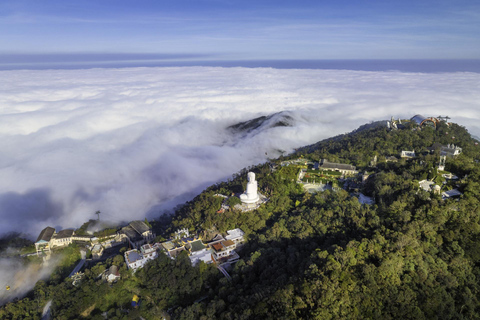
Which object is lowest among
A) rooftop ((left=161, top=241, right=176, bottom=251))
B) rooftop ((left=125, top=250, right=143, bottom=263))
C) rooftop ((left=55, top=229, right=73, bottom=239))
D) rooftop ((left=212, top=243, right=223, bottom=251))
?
rooftop ((left=55, top=229, right=73, bottom=239))

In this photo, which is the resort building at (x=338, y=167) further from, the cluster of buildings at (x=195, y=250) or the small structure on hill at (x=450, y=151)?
the cluster of buildings at (x=195, y=250)

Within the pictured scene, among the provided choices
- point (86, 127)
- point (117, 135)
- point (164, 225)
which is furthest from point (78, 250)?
point (86, 127)

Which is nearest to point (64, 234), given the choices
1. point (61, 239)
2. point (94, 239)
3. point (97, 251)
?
point (61, 239)

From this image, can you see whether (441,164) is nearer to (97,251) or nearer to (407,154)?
(407,154)

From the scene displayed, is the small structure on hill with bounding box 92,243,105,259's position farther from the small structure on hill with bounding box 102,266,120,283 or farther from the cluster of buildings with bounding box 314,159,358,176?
the cluster of buildings with bounding box 314,159,358,176

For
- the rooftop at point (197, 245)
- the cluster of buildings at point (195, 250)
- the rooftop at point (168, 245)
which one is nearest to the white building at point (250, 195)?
the cluster of buildings at point (195, 250)

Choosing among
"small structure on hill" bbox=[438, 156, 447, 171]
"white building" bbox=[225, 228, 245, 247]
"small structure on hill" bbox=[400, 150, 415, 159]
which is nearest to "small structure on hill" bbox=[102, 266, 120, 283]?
"white building" bbox=[225, 228, 245, 247]
